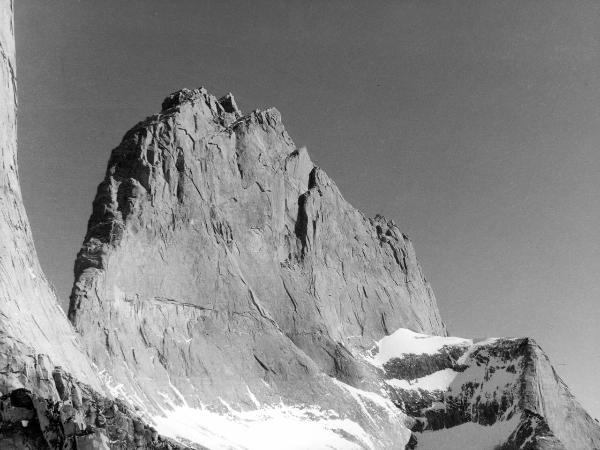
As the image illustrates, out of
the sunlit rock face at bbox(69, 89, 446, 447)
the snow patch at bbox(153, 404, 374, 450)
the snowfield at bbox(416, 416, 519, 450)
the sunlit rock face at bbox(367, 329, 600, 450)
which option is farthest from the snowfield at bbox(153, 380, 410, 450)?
the sunlit rock face at bbox(367, 329, 600, 450)

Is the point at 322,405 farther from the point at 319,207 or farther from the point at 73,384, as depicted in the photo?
the point at 73,384

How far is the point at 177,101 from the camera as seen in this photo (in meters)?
160

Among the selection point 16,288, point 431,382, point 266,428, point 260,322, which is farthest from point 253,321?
point 16,288

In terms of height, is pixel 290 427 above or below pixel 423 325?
below

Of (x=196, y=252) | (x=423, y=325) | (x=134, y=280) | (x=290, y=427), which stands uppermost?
(x=423, y=325)

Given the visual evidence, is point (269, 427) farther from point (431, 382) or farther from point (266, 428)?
point (431, 382)

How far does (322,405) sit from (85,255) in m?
49.6

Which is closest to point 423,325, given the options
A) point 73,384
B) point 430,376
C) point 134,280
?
point 430,376

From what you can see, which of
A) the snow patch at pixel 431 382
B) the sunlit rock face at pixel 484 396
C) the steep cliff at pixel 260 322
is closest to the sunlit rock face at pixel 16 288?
the steep cliff at pixel 260 322

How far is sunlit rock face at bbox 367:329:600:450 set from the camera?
143625 millimetres

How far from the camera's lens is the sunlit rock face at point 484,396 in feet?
471

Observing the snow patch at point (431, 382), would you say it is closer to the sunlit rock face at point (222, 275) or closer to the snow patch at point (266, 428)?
the sunlit rock face at point (222, 275)

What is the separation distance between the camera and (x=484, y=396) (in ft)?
504

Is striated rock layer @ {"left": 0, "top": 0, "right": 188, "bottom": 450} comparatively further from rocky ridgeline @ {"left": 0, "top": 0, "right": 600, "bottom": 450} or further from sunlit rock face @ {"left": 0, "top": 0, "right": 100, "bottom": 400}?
rocky ridgeline @ {"left": 0, "top": 0, "right": 600, "bottom": 450}
